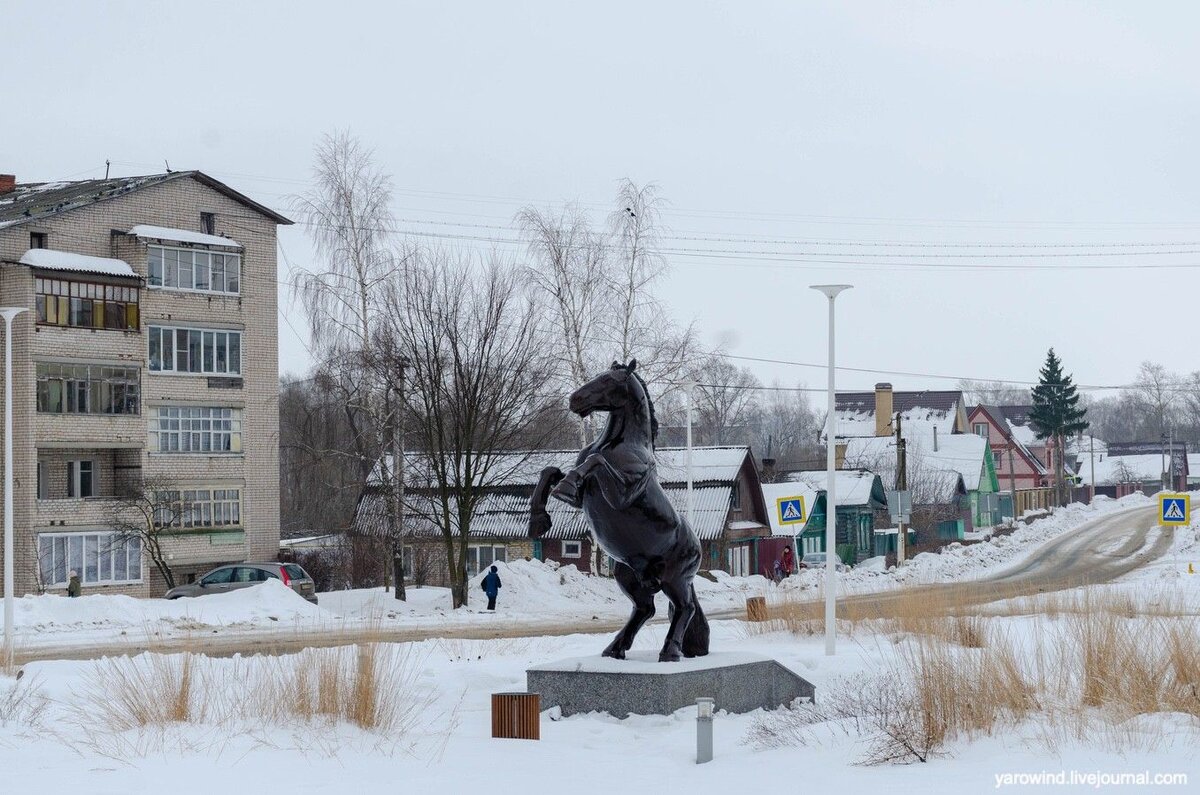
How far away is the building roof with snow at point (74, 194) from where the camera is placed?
40.3 metres

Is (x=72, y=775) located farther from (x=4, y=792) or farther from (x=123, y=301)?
(x=123, y=301)

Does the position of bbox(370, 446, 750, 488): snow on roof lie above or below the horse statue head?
below

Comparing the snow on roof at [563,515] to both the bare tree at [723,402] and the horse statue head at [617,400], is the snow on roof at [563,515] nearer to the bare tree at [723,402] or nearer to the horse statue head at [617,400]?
the bare tree at [723,402]

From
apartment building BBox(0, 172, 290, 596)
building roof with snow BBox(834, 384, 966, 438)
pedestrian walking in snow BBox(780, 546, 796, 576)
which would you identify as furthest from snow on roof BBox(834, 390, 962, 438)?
apartment building BBox(0, 172, 290, 596)

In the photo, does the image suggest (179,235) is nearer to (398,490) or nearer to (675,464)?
(398,490)

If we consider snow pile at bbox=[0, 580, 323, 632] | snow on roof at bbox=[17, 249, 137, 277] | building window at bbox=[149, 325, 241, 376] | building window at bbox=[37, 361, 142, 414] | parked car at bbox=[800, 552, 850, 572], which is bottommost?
parked car at bbox=[800, 552, 850, 572]

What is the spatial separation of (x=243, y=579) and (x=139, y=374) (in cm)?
1103

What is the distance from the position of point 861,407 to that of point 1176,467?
132ft

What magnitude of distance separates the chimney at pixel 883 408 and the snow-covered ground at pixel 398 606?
95.4ft

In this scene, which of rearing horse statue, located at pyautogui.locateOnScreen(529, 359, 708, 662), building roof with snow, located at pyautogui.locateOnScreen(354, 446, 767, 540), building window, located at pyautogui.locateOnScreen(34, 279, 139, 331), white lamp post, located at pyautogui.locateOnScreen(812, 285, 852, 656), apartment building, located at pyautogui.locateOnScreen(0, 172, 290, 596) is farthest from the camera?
building roof with snow, located at pyautogui.locateOnScreen(354, 446, 767, 540)

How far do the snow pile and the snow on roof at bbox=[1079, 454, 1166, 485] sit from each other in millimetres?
101441

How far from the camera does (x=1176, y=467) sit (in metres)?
A: 118

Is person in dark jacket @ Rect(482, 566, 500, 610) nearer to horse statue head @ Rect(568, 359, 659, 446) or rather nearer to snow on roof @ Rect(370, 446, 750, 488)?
snow on roof @ Rect(370, 446, 750, 488)

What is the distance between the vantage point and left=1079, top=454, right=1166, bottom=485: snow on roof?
11981 cm
